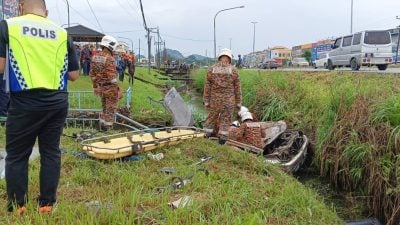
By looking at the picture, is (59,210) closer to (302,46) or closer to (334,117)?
(334,117)

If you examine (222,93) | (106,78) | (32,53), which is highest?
(32,53)

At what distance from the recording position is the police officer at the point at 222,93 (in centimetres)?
771

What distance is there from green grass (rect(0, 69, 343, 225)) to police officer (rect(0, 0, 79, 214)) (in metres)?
0.24

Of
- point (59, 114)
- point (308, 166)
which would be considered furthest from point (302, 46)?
point (59, 114)

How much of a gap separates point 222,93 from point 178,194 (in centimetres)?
398

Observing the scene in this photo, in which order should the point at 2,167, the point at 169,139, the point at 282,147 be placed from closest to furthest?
the point at 2,167, the point at 169,139, the point at 282,147

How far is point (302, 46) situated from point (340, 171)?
8109 cm

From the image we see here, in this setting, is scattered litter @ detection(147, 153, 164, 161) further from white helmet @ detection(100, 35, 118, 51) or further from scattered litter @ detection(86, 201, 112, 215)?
white helmet @ detection(100, 35, 118, 51)

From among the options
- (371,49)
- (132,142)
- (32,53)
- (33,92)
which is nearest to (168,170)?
(132,142)

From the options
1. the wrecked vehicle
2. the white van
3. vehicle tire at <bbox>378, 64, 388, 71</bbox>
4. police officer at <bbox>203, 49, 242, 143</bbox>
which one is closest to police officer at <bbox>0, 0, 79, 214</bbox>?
the wrecked vehicle

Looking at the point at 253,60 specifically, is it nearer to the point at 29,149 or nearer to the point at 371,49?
the point at 371,49

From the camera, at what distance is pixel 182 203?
3.54 metres

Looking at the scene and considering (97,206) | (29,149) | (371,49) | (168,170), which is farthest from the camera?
(371,49)

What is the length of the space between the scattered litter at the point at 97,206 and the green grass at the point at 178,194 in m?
0.04
